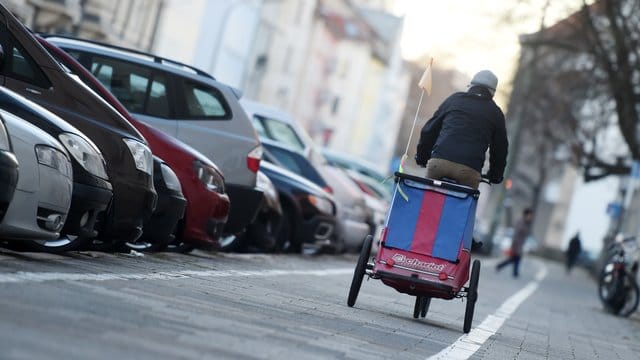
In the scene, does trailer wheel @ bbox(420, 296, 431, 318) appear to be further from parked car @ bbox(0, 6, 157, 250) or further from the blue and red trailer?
parked car @ bbox(0, 6, 157, 250)

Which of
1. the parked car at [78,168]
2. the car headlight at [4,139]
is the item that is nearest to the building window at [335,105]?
the parked car at [78,168]

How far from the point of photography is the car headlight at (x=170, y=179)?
13.5 metres

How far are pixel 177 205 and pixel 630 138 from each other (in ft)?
92.1

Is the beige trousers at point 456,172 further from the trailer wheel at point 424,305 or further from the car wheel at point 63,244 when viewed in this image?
the car wheel at point 63,244

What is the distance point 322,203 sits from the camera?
21.4 meters

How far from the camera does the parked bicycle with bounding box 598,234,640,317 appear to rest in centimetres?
2400

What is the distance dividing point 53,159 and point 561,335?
674cm

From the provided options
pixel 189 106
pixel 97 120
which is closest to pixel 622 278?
pixel 189 106

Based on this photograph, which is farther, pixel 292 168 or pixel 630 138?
pixel 630 138

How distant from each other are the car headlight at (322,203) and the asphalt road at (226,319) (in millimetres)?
3454

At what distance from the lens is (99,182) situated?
445 inches

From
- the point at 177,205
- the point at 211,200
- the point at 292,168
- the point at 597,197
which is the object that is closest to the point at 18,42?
the point at 177,205

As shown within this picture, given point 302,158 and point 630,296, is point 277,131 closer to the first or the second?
point 302,158

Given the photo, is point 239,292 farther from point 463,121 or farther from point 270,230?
point 270,230
